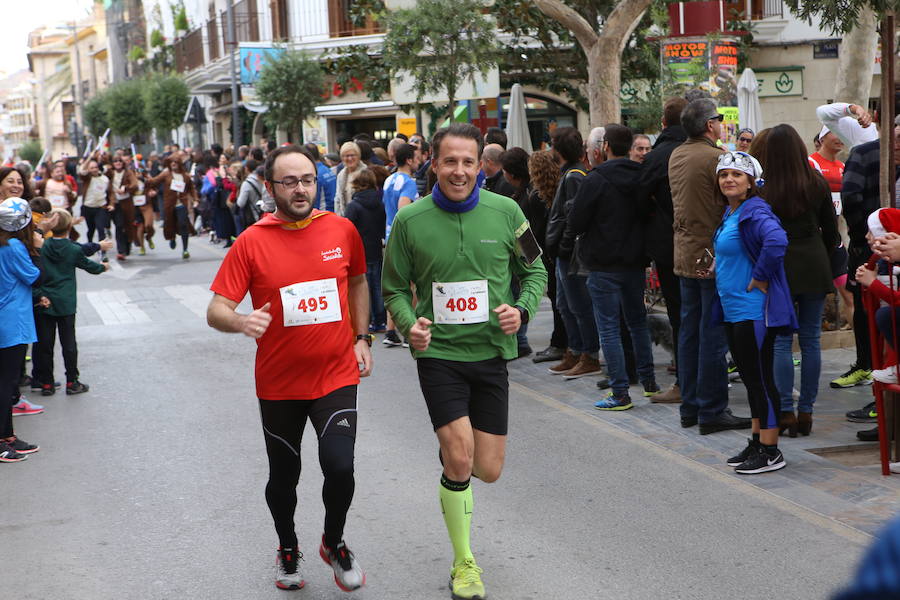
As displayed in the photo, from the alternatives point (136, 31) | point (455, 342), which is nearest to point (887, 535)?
point (455, 342)

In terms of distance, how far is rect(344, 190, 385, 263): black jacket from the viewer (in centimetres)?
1198

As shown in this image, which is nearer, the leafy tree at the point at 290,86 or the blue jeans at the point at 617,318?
the blue jeans at the point at 617,318

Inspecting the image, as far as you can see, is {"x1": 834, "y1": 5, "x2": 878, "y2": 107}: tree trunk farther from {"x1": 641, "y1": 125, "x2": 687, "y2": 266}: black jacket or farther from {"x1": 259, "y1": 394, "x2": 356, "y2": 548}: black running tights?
{"x1": 259, "y1": 394, "x2": 356, "y2": 548}: black running tights

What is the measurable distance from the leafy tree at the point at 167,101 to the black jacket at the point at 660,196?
36945mm

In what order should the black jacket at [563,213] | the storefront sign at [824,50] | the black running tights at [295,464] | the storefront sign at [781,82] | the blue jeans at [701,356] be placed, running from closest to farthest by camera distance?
the black running tights at [295,464]
the blue jeans at [701,356]
the black jacket at [563,213]
the storefront sign at [824,50]
the storefront sign at [781,82]

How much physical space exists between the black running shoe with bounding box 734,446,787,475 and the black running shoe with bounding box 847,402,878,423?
1.31 m

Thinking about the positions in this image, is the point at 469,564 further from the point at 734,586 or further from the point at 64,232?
the point at 64,232

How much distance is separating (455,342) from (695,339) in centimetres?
322

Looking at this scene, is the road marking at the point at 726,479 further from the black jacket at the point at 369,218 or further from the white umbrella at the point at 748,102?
the white umbrella at the point at 748,102

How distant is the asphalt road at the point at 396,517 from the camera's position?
4.85 m

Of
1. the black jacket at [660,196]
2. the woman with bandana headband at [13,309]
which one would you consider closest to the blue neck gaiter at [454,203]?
the black jacket at [660,196]

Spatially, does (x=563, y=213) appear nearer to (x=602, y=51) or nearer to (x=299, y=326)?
(x=299, y=326)

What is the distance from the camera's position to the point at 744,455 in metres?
6.44

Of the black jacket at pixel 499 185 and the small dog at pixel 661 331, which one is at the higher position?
the black jacket at pixel 499 185
